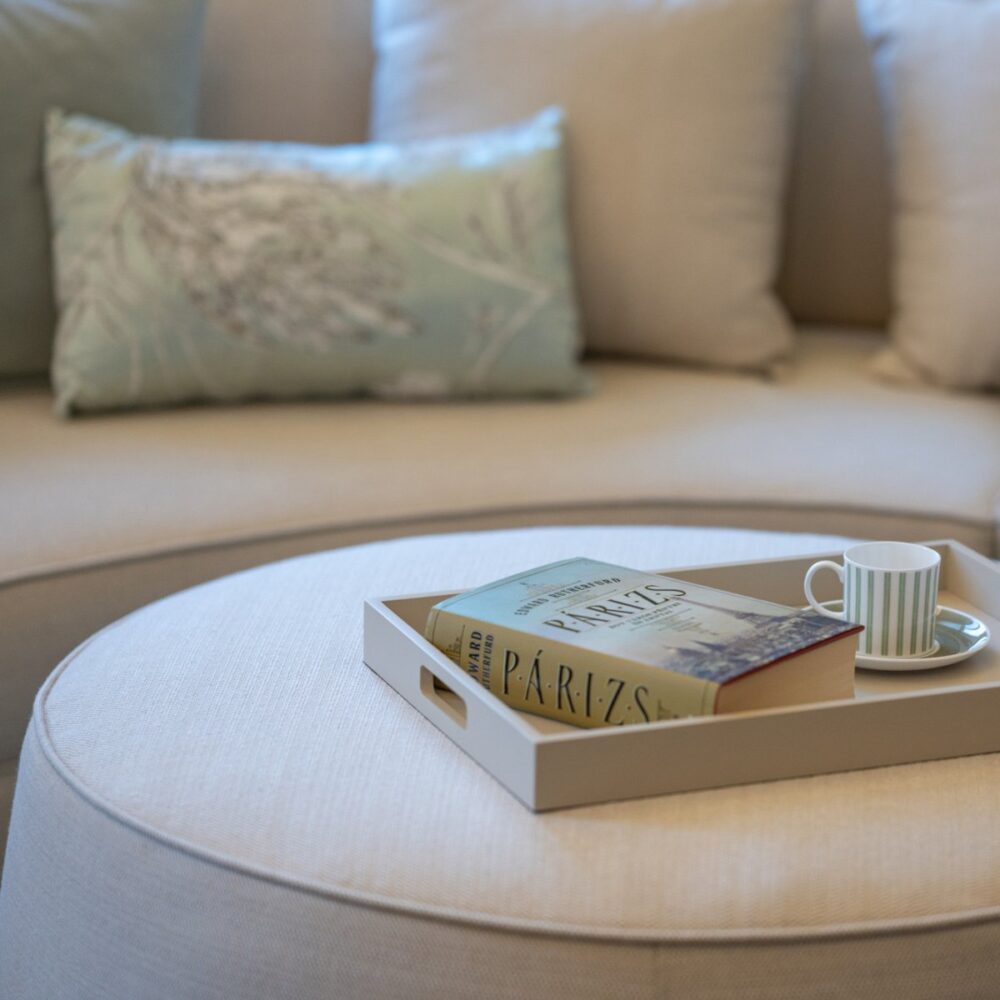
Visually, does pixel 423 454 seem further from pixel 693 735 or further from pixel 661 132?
pixel 693 735

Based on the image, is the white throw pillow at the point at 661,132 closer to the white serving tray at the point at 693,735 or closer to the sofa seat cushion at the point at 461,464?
the sofa seat cushion at the point at 461,464

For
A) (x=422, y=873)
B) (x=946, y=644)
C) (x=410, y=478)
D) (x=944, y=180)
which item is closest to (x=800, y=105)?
(x=944, y=180)

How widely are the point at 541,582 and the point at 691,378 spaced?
3.28 ft

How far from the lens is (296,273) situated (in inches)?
63.3

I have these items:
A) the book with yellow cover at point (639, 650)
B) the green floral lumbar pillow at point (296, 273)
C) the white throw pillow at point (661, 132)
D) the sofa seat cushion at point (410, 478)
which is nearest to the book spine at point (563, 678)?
the book with yellow cover at point (639, 650)

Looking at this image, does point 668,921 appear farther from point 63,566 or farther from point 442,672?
point 63,566

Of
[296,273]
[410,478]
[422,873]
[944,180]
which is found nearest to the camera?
[422,873]

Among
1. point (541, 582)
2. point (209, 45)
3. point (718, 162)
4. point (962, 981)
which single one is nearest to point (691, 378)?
point (718, 162)

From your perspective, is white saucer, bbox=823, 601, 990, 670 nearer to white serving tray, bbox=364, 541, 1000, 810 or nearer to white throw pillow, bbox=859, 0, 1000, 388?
white serving tray, bbox=364, 541, 1000, 810

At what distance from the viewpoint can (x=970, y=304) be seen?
5.59 feet

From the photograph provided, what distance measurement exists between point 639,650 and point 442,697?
0.49 ft

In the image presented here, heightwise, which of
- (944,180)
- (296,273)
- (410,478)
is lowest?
(410,478)

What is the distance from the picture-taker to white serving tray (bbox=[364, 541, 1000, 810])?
70 cm

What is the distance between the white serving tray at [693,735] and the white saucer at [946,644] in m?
0.01
